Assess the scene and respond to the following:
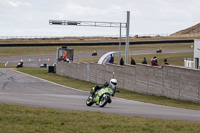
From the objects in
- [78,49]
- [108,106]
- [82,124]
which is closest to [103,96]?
[108,106]

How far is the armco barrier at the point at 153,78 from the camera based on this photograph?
843 inches

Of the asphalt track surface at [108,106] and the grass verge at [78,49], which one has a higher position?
the grass verge at [78,49]

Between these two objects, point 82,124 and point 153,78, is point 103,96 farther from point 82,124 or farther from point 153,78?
point 153,78

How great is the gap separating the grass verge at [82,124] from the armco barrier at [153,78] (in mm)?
10444

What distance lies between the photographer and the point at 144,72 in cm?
2703

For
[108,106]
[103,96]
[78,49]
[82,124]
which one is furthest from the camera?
[78,49]

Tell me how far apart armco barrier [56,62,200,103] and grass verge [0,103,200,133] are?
10.4 meters

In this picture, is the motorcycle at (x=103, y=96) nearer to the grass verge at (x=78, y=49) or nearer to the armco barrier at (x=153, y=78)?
the armco barrier at (x=153, y=78)

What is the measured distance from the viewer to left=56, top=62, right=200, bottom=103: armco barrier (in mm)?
21422

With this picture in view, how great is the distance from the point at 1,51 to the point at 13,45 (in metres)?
3.26

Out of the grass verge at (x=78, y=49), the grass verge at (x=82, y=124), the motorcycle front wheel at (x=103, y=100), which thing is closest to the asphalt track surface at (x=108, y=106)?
the motorcycle front wheel at (x=103, y=100)

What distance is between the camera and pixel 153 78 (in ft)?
84.4

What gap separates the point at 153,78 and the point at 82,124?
16.1 meters

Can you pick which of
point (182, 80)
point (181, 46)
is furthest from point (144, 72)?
point (181, 46)
